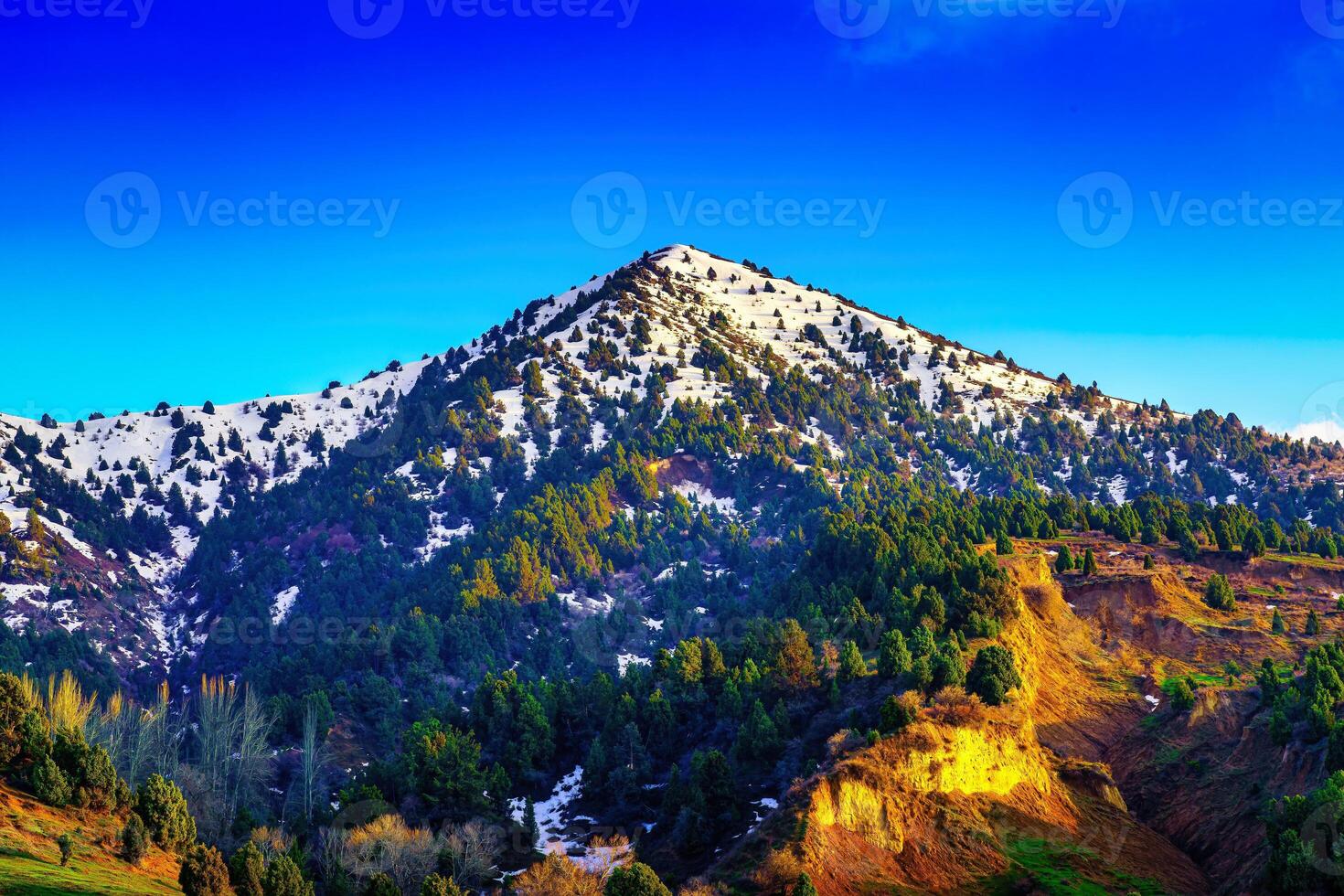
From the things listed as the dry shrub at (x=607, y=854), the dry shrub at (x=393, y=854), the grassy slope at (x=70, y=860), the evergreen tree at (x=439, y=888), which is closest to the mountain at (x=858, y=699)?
the dry shrub at (x=607, y=854)

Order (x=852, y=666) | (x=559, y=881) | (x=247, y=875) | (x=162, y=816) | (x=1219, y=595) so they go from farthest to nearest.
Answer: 1. (x=1219, y=595)
2. (x=852, y=666)
3. (x=162, y=816)
4. (x=559, y=881)
5. (x=247, y=875)

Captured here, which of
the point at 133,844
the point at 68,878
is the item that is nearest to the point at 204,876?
the point at 68,878

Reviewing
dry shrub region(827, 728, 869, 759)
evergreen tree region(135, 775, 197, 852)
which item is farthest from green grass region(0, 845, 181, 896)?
dry shrub region(827, 728, 869, 759)

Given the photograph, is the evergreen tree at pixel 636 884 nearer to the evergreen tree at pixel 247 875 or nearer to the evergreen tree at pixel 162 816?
the evergreen tree at pixel 247 875

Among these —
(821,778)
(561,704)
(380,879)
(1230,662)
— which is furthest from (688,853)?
(1230,662)

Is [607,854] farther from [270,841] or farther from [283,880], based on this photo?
[270,841]

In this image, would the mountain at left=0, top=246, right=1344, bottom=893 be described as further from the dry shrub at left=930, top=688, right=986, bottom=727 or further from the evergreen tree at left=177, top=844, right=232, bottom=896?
the evergreen tree at left=177, top=844, right=232, bottom=896
